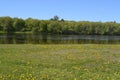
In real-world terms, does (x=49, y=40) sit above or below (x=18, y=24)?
below

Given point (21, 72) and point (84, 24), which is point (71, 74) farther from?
point (84, 24)

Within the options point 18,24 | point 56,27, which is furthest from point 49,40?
point 56,27

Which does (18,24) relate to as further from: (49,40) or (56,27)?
(49,40)

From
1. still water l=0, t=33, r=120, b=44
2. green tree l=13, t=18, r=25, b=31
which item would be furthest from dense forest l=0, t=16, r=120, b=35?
still water l=0, t=33, r=120, b=44

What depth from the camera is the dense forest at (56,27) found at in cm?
14231

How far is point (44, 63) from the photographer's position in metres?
19.4

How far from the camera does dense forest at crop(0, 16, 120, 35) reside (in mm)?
142312

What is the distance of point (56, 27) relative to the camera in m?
149

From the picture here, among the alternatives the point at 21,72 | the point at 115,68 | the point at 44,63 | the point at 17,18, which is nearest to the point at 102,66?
the point at 115,68

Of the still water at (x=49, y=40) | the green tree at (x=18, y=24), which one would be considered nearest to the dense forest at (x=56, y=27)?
the green tree at (x=18, y=24)

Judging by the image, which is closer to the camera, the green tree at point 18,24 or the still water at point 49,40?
the still water at point 49,40

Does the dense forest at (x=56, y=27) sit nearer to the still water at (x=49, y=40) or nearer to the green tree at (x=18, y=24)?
the green tree at (x=18, y=24)

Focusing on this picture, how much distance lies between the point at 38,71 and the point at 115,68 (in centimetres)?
500

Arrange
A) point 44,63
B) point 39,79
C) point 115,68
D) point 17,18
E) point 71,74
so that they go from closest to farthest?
point 39,79
point 71,74
point 115,68
point 44,63
point 17,18
